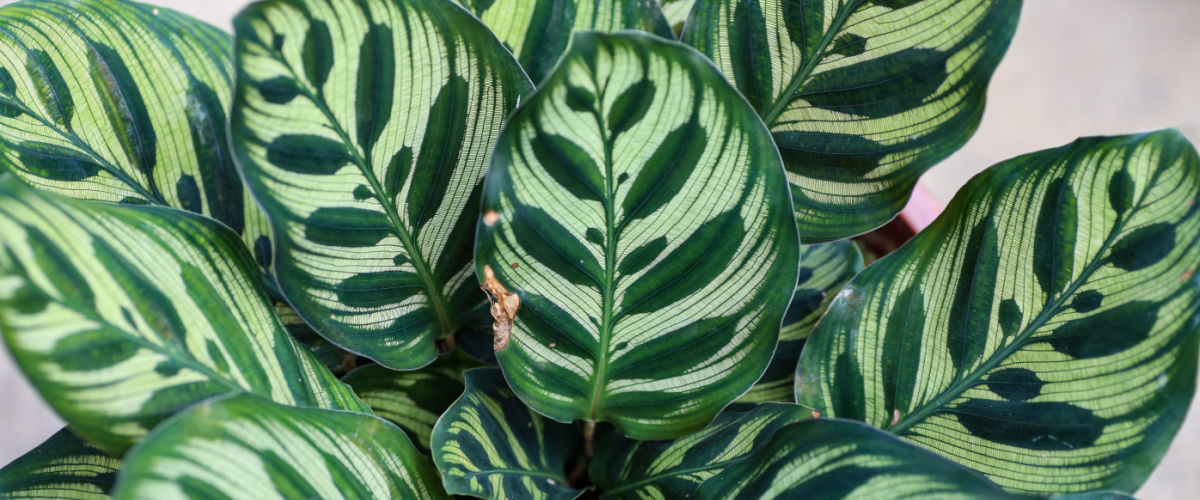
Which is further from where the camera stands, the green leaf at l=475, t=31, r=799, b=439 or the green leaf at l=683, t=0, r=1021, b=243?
the green leaf at l=683, t=0, r=1021, b=243

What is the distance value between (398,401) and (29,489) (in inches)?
9.9

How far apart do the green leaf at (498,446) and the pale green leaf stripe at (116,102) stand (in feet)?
0.77

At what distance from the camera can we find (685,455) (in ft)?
1.80

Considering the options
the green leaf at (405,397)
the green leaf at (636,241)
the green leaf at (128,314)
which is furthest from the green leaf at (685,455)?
the green leaf at (128,314)

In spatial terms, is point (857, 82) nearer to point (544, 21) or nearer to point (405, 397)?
point (544, 21)

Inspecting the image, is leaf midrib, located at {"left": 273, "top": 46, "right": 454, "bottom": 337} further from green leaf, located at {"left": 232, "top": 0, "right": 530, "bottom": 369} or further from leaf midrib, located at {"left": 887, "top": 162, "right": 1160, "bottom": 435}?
leaf midrib, located at {"left": 887, "top": 162, "right": 1160, "bottom": 435}

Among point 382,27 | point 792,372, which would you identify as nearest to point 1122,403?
point 792,372

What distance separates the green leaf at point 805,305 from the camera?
63 cm

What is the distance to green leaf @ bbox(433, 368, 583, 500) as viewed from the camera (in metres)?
0.47

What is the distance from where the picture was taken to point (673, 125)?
395 millimetres

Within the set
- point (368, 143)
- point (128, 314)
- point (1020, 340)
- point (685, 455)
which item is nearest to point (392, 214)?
point (368, 143)

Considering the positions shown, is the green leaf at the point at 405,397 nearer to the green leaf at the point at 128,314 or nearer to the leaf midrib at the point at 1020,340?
the green leaf at the point at 128,314

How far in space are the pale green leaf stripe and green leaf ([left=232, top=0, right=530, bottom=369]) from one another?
0.46 feet

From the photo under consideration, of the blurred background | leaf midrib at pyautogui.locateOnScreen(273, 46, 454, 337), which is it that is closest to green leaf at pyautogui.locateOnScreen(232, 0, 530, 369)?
leaf midrib at pyautogui.locateOnScreen(273, 46, 454, 337)
